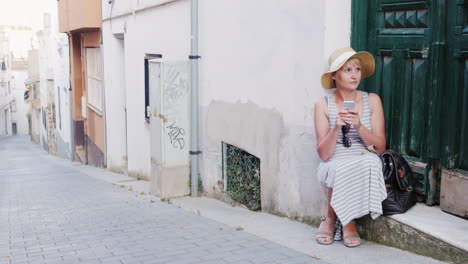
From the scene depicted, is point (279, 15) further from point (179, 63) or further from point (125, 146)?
point (125, 146)

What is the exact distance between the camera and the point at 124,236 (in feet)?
17.2

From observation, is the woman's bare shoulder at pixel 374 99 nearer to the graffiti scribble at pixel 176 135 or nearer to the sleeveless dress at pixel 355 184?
the sleeveless dress at pixel 355 184

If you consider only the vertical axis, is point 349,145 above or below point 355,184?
above

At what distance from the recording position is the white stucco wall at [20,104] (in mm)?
57625

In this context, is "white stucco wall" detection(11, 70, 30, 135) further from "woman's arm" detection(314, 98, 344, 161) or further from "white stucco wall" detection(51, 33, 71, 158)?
"woman's arm" detection(314, 98, 344, 161)

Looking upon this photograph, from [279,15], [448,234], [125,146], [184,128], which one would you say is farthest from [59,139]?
[448,234]

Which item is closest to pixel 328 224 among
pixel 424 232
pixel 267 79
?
pixel 424 232

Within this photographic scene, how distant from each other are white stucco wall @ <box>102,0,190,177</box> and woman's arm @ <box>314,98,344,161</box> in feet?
12.9

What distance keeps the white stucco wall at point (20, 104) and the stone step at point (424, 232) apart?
57480 millimetres

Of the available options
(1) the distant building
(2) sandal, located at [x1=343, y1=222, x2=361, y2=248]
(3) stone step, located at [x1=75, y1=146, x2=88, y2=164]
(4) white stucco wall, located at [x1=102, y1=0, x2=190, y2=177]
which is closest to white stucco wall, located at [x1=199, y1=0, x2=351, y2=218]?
(2) sandal, located at [x1=343, y1=222, x2=361, y2=248]

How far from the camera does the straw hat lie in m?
4.36

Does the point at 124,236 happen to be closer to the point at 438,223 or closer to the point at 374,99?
the point at 374,99

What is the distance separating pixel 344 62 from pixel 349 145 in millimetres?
645

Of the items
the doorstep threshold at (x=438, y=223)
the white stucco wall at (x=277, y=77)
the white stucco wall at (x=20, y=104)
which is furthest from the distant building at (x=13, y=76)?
the doorstep threshold at (x=438, y=223)
